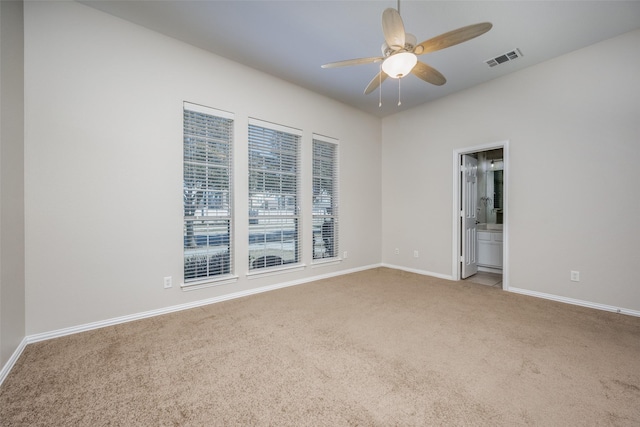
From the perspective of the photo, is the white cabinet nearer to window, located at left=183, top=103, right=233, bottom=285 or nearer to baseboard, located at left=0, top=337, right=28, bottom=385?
window, located at left=183, top=103, right=233, bottom=285

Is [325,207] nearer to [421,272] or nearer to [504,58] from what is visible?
[421,272]

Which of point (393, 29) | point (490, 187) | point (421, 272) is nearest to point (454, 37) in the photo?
point (393, 29)

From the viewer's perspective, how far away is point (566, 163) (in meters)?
3.44

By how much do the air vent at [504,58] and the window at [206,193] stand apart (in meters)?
3.57

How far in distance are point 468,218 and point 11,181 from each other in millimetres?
5733

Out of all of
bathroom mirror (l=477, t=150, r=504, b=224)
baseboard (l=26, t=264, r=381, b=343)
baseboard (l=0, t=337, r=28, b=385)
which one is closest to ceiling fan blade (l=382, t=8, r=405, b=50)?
baseboard (l=26, t=264, r=381, b=343)

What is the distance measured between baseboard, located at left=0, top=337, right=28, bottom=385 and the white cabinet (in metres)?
6.43

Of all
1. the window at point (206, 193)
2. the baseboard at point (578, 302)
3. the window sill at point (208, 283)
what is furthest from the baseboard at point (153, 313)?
the baseboard at point (578, 302)

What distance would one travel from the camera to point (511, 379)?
183cm

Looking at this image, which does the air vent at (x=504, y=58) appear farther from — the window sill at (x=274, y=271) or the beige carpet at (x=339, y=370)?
the window sill at (x=274, y=271)

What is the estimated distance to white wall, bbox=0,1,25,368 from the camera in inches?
77.4

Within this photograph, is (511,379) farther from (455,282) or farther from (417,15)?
(417,15)

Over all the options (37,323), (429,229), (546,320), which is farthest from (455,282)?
(37,323)

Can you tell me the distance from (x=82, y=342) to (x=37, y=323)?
1.50ft
